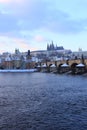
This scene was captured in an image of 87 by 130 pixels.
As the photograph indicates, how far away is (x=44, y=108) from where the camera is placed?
36.5 metres

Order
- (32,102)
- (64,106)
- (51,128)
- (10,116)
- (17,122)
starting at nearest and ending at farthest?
(51,128), (17,122), (10,116), (64,106), (32,102)

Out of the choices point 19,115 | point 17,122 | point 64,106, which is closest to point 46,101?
point 64,106

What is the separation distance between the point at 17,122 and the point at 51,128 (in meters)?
3.82

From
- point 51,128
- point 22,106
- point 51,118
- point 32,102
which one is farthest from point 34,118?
point 32,102

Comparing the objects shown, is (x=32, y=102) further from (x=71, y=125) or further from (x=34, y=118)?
(x=71, y=125)

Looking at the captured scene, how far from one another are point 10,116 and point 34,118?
266 centimetres

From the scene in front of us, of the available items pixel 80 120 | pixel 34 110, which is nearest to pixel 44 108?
pixel 34 110

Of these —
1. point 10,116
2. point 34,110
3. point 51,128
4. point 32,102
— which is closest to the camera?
point 51,128

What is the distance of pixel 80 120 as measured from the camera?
2986 centimetres

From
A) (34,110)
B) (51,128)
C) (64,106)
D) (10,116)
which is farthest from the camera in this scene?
(64,106)

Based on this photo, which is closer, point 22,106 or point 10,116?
point 10,116

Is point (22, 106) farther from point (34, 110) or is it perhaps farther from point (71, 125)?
point (71, 125)

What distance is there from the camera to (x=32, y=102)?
136 ft

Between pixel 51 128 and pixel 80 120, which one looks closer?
pixel 51 128
